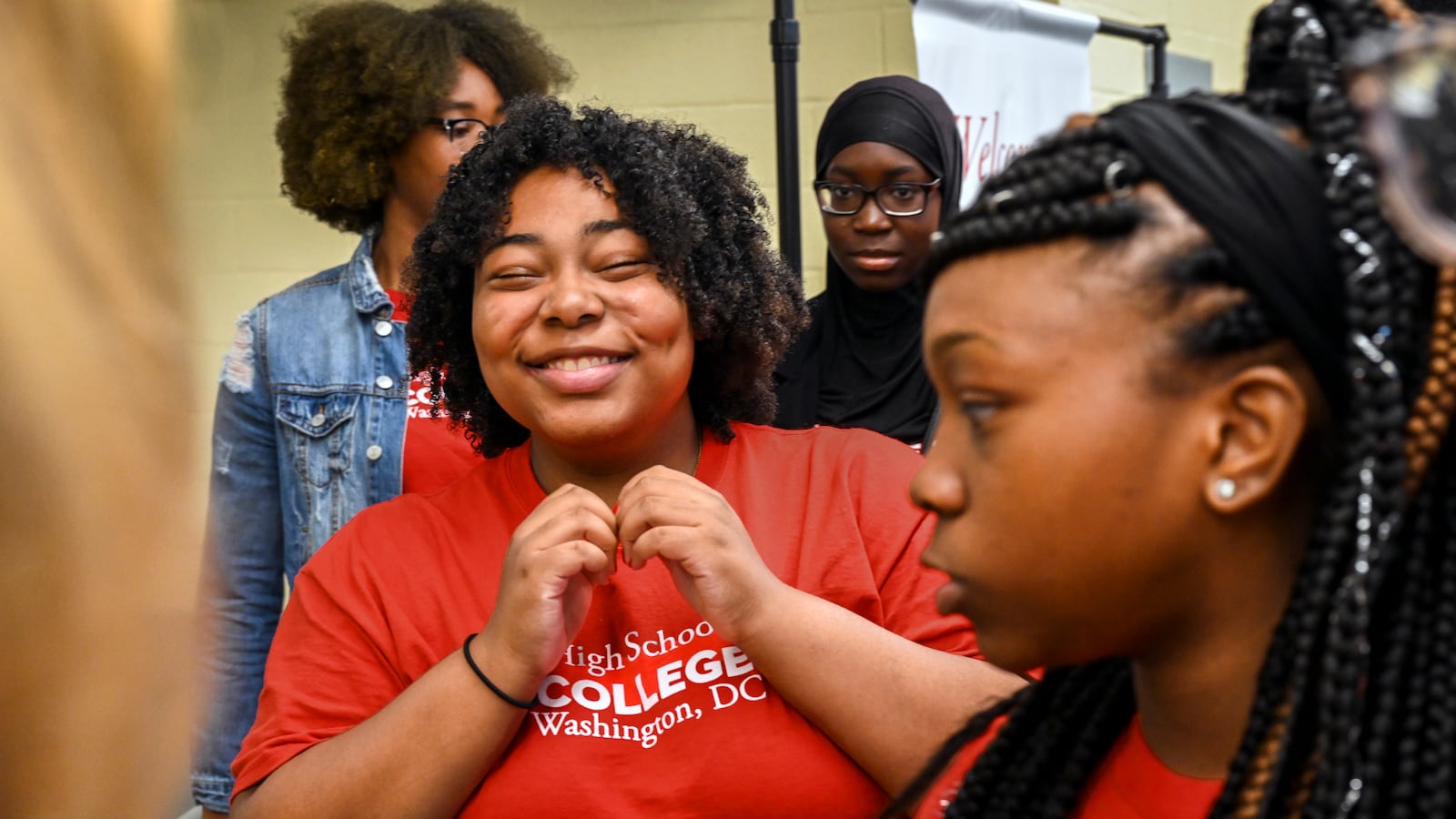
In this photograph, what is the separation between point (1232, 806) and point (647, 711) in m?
0.76

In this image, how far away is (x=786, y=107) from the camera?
3172 millimetres

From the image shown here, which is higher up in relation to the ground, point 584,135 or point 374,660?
point 584,135

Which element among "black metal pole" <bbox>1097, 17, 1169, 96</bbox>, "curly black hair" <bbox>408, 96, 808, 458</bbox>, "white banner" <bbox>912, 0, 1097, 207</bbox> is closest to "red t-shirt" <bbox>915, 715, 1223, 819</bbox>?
"curly black hair" <bbox>408, 96, 808, 458</bbox>

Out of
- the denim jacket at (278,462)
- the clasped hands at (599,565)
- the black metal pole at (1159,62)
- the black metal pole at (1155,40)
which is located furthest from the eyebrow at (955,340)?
the black metal pole at (1159,62)

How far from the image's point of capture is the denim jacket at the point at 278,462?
8.05ft

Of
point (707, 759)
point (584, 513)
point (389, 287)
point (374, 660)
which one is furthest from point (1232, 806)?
point (389, 287)

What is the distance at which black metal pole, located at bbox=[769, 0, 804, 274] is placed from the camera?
10.4 ft

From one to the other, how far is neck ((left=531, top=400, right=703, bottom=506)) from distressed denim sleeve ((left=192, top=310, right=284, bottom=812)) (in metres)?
0.78

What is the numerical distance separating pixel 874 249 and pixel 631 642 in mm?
1475

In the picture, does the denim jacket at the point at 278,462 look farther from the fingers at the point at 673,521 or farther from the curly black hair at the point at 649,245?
the fingers at the point at 673,521

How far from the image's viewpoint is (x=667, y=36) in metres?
4.20

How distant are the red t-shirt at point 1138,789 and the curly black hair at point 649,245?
0.88m

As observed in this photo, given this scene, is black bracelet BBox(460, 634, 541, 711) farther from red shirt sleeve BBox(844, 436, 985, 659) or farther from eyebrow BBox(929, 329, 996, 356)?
eyebrow BBox(929, 329, 996, 356)

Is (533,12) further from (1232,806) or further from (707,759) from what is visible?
(1232,806)
